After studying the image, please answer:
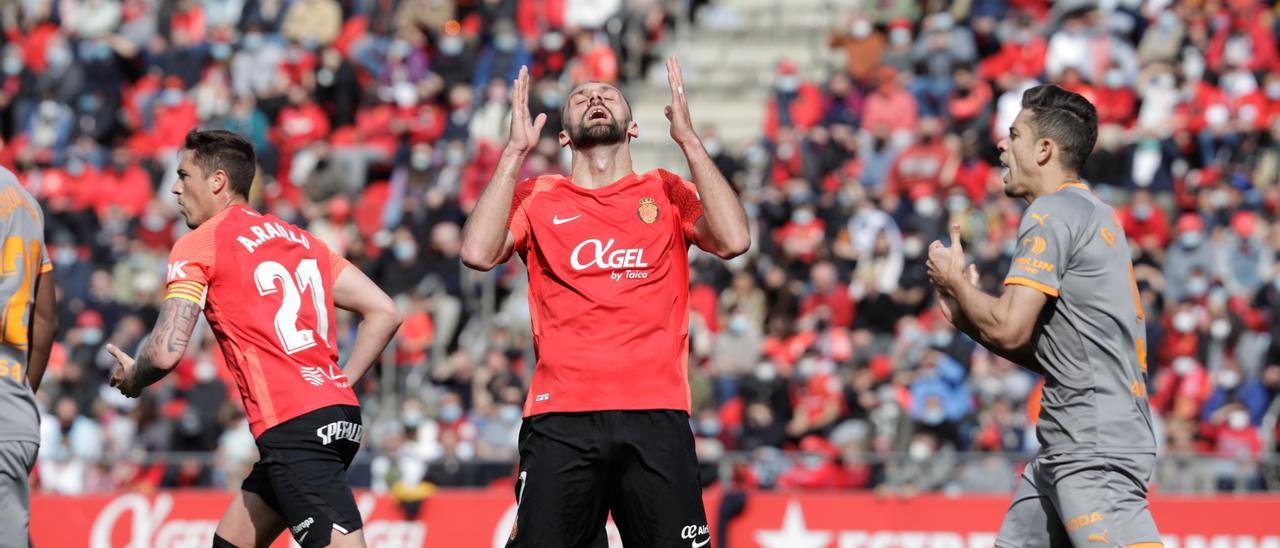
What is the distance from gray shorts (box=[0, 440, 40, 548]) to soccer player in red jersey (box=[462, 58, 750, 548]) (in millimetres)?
1962

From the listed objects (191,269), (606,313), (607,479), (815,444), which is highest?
(191,269)

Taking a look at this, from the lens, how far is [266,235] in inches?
309

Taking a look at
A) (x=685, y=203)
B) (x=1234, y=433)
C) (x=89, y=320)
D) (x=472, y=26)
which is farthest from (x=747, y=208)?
(x=685, y=203)

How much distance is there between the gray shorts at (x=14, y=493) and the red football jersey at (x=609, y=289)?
6.74 ft

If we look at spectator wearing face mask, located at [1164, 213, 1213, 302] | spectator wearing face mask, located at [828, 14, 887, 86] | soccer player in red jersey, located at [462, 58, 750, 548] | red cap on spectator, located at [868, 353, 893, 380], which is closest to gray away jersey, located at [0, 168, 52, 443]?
soccer player in red jersey, located at [462, 58, 750, 548]

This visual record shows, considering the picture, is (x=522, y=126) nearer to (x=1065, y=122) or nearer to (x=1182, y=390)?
(x=1065, y=122)

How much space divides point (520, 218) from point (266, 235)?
1.18 metres

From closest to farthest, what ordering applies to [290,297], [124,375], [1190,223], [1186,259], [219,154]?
[124,375]
[290,297]
[219,154]
[1186,259]
[1190,223]

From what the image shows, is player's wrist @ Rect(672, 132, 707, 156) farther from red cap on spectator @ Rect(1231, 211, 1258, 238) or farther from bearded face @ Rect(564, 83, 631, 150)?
red cap on spectator @ Rect(1231, 211, 1258, 238)

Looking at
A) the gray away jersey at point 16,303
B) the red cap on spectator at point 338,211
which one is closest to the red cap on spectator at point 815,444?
the red cap on spectator at point 338,211

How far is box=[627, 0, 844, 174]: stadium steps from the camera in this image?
2277 cm

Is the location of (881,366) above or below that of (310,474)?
below

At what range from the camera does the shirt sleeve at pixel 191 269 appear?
7.54 metres

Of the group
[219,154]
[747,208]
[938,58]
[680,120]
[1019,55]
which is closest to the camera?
[680,120]
